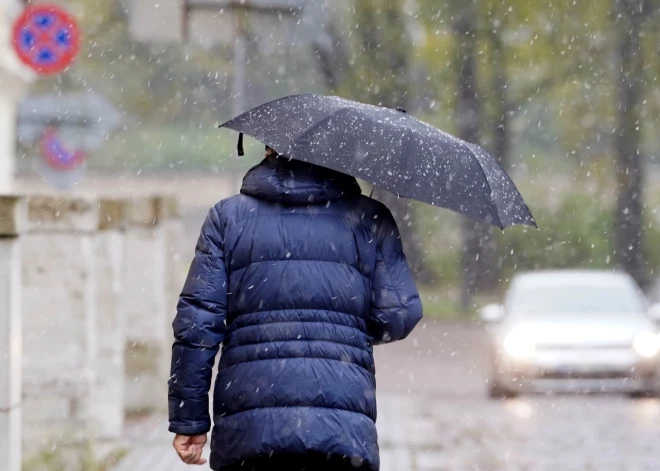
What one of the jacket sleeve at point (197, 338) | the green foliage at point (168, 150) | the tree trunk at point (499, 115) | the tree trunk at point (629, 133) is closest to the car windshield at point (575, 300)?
the jacket sleeve at point (197, 338)

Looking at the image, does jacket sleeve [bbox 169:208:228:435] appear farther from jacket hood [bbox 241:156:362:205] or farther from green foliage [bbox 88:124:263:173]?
green foliage [bbox 88:124:263:173]

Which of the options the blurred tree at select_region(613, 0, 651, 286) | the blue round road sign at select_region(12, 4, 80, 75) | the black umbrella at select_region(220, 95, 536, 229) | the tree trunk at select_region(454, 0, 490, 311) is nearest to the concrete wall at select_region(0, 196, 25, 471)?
the black umbrella at select_region(220, 95, 536, 229)

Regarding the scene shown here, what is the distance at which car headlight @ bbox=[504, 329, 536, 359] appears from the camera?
1374cm

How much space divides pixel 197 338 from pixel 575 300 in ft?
36.0

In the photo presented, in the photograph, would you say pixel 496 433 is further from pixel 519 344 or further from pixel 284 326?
pixel 284 326

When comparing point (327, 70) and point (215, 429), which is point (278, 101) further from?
point (327, 70)

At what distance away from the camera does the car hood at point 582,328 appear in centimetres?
1359

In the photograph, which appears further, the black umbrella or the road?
the road

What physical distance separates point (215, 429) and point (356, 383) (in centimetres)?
44

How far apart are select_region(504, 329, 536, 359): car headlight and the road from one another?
48cm

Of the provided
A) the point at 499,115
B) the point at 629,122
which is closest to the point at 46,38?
the point at 629,122

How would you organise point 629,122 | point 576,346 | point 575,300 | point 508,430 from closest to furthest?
point 508,430
point 576,346
point 575,300
point 629,122

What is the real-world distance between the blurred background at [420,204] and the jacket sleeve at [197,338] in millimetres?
1560

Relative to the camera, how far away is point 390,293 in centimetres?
422
